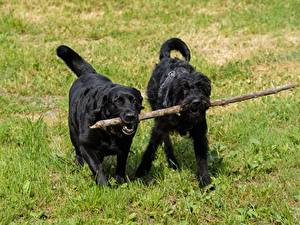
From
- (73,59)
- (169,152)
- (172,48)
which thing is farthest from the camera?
(172,48)

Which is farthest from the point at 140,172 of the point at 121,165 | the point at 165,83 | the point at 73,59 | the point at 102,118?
the point at 73,59

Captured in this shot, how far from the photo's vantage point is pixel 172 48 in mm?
7723

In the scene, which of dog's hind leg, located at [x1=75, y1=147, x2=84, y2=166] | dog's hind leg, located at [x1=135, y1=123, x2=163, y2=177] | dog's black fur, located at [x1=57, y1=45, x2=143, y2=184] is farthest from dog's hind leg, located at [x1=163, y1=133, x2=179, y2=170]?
dog's hind leg, located at [x1=75, y1=147, x2=84, y2=166]

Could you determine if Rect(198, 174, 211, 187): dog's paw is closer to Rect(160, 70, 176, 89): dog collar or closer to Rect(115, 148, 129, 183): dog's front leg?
Rect(115, 148, 129, 183): dog's front leg

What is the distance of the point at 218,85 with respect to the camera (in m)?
10.3

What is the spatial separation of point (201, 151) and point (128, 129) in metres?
1.27

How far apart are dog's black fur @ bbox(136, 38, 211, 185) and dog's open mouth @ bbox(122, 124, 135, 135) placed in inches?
24.4

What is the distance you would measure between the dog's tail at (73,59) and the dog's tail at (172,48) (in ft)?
3.48

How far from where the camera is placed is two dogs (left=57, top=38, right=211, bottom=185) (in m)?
5.57

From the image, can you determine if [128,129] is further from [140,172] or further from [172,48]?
[172,48]

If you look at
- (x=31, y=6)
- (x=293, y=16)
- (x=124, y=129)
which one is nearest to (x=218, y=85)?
(x=124, y=129)

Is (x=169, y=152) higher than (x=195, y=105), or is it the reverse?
(x=195, y=105)

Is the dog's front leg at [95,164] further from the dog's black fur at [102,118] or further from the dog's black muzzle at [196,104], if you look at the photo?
the dog's black muzzle at [196,104]

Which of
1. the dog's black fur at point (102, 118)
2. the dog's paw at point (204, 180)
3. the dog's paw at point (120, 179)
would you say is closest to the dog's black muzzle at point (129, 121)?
the dog's black fur at point (102, 118)
